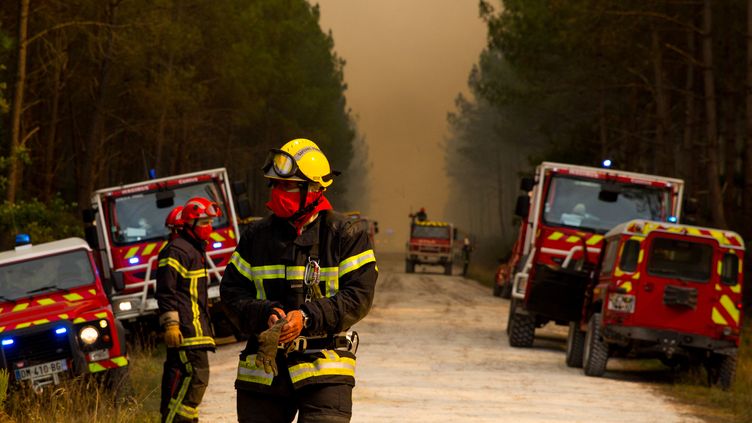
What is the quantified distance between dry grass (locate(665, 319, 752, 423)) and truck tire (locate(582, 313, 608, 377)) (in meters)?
0.83

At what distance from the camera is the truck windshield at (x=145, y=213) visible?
1967 cm

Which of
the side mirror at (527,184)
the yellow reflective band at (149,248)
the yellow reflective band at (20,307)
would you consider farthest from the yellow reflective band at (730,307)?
the yellow reflective band at (149,248)

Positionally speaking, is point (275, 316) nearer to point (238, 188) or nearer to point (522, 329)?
point (238, 188)

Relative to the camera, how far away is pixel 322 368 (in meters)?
5.68

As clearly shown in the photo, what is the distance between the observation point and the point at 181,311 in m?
9.11

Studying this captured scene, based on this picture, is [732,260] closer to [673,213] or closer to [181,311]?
[673,213]

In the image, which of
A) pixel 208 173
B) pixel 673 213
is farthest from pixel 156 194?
pixel 673 213

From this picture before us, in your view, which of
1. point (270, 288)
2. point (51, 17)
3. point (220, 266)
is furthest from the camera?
point (51, 17)

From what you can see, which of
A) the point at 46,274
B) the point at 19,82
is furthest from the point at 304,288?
the point at 19,82

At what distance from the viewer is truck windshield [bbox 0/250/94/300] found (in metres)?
13.5

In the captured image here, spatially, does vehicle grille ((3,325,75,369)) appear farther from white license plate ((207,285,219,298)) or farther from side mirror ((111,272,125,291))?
white license plate ((207,285,219,298))

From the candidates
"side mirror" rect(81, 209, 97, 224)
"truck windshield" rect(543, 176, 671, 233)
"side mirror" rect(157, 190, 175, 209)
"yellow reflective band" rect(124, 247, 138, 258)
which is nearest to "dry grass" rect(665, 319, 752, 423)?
"truck windshield" rect(543, 176, 671, 233)

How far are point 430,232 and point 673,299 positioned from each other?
138ft

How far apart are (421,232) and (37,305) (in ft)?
146
